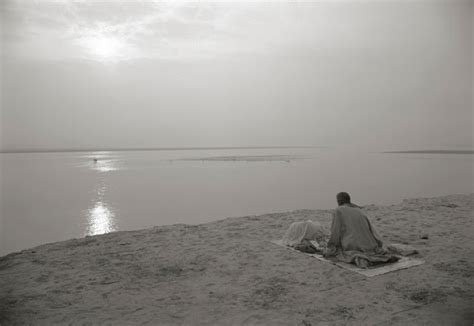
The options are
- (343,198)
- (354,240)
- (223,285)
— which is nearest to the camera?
(223,285)

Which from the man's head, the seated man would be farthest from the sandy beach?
the man's head

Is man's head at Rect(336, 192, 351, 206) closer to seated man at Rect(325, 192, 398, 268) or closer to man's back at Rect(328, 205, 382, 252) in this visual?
seated man at Rect(325, 192, 398, 268)

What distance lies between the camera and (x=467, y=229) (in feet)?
23.0

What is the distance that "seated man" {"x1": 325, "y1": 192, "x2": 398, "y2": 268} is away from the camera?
491 cm

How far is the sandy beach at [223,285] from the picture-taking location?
357 centimetres

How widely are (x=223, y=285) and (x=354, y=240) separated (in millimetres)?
2115

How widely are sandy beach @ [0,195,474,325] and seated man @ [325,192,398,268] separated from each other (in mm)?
324

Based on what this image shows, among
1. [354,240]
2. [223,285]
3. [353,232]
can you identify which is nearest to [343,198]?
[353,232]

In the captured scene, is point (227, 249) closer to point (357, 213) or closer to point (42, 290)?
point (357, 213)

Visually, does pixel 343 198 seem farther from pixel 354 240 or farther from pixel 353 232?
pixel 354 240

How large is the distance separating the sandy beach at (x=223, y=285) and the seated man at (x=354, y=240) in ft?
1.06

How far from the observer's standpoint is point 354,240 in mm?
5039

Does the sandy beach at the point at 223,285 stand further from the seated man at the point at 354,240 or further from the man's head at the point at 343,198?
the man's head at the point at 343,198

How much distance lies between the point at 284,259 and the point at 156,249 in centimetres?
239
